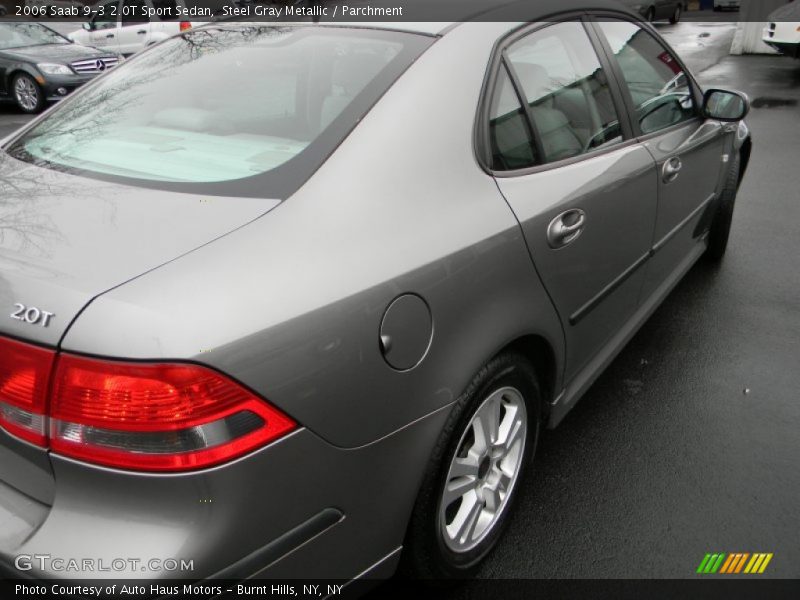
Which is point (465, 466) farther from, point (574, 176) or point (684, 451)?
point (684, 451)

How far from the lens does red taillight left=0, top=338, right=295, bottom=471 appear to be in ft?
4.03

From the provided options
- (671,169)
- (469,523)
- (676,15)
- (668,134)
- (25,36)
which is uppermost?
(25,36)

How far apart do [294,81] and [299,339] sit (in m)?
1.13

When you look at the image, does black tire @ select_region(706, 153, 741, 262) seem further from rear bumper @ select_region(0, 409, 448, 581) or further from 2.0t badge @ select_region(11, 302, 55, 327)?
2.0t badge @ select_region(11, 302, 55, 327)

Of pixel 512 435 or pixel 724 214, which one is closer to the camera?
pixel 512 435

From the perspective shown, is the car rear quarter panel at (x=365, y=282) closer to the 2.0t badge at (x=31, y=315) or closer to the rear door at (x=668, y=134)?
the 2.0t badge at (x=31, y=315)

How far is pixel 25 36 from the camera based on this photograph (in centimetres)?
1122

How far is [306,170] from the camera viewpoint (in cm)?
159

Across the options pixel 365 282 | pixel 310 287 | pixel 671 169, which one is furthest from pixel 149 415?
pixel 671 169

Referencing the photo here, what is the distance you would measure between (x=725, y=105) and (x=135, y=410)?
123 inches

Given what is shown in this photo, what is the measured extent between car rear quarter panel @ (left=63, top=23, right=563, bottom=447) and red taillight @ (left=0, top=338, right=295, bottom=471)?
0.11 ft

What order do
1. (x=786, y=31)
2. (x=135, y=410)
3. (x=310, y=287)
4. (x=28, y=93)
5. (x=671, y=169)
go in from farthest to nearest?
(x=786, y=31) → (x=28, y=93) → (x=671, y=169) → (x=310, y=287) → (x=135, y=410)

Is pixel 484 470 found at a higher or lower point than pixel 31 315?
lower

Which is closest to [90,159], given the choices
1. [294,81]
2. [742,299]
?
[294,81]
